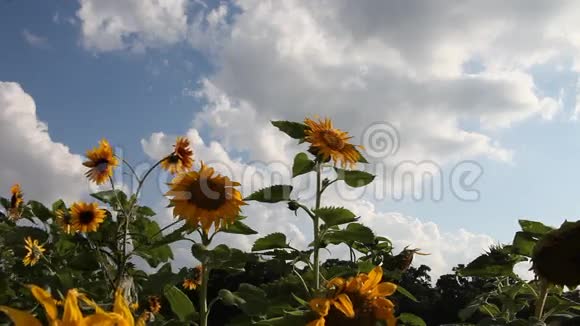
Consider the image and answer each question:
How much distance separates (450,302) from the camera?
80.4 ft

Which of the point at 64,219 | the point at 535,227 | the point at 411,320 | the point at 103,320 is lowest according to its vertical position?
the point at 411,320

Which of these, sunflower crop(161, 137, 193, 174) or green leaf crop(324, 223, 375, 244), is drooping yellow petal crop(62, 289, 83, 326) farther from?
sunflower crop(161, 137, 193, 174)

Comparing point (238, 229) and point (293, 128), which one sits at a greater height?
point (293, 128)

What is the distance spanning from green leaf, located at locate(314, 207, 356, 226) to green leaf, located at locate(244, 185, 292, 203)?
194mm

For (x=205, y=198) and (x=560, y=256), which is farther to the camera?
(x=205, y=198)

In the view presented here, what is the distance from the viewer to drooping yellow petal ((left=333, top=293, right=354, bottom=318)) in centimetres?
204

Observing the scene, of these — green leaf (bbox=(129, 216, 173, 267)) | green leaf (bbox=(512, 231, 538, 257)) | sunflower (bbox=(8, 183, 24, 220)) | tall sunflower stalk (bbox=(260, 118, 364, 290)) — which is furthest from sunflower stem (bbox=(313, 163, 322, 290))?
sunflower (bbox=(8, 183, 24, 220))

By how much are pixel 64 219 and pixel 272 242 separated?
4.01 m

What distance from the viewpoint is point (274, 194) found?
10.1ft

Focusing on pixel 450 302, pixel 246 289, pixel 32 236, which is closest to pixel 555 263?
pixel 246 289

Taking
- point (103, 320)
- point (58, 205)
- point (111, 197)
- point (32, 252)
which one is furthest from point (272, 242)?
point (58, 205)

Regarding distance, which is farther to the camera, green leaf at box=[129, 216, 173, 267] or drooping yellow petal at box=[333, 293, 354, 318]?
green leaf at box=[129, 216, 173, 267]

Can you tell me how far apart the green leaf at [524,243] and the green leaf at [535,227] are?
3 cm

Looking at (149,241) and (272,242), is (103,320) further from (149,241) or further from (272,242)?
(149,241)
